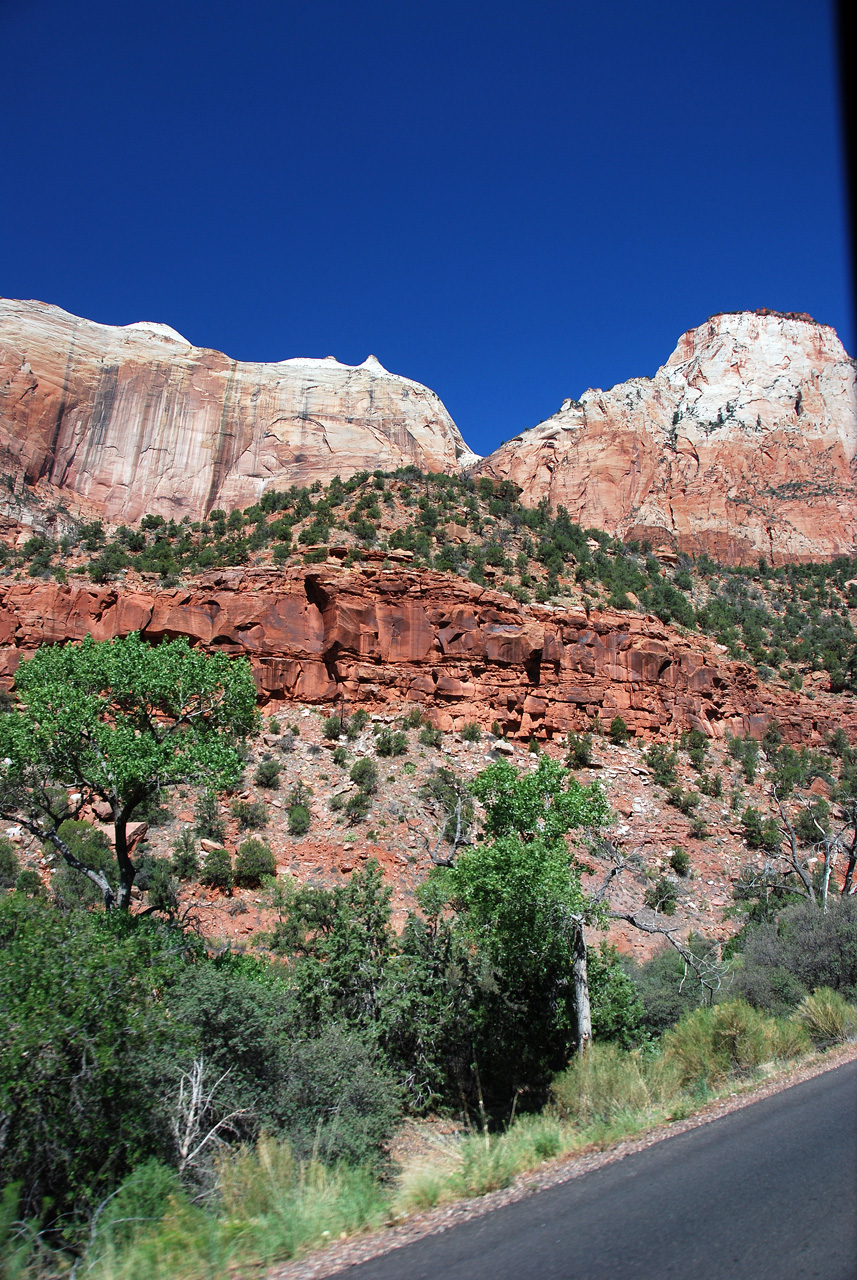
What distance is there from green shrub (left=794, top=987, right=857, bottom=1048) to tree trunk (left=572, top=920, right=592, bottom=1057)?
3326 mm

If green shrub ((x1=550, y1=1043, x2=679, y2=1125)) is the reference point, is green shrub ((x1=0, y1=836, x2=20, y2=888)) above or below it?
above

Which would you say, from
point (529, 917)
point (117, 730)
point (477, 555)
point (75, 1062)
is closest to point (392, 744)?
point (477, 555)

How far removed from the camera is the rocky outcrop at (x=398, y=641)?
98.1ft

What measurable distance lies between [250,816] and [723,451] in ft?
217

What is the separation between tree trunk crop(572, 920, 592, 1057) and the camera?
11078 mm

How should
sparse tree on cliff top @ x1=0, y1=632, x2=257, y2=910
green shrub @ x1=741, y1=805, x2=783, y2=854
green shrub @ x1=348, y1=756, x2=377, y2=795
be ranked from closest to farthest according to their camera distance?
sparse tree on cliff top @ x1=0, y1=632, x2=257, y2=910, green shrub @ x1=348, y1=756, x2=377, y2=795, green shrub @ x1=741, y1=805, x2=783, y2=854

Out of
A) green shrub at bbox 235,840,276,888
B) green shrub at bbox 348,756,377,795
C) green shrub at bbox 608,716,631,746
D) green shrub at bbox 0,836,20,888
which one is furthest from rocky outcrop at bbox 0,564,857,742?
green shrub at bbox 0,836,20,888

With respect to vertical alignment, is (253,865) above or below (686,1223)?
above

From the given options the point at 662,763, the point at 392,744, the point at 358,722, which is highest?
the point at 358,722

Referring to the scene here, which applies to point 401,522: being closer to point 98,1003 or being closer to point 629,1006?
point 629,1006

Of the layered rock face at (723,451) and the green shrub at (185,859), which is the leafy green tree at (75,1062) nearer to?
the green shrub at (185,859)

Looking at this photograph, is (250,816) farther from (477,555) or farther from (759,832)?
(477,555)

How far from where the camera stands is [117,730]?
450 inches

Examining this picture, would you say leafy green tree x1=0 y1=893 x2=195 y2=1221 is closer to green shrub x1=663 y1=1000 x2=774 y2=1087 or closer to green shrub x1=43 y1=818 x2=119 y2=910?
green shrub x1=663 y1=1000 x2=774 y2=1087
